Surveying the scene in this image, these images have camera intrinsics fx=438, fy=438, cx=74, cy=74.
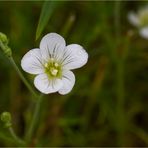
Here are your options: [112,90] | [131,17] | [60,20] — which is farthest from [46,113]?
[131,17]

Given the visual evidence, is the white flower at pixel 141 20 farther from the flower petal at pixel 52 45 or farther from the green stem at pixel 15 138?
the green stem at pixel 15 138

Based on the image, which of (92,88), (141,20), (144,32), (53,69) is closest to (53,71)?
(53,69)

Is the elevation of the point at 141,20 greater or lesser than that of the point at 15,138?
greater

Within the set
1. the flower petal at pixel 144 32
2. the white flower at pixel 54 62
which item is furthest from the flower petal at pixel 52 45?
the flower petal at pixel 144 32

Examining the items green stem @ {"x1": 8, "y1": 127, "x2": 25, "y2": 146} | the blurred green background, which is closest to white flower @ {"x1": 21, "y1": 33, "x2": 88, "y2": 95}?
green stem @ {"x1": 8, "y1": 127, "x2": 25, "y2": 146}

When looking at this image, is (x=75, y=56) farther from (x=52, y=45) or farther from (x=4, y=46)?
(x=4, y=46)
